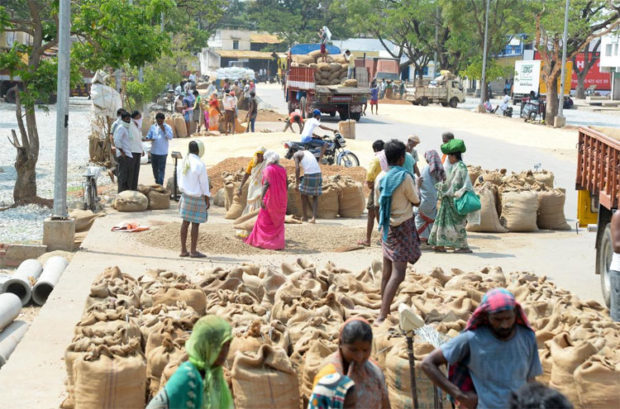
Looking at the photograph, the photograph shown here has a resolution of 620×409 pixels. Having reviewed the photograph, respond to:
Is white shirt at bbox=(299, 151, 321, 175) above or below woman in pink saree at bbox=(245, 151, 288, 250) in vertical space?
above

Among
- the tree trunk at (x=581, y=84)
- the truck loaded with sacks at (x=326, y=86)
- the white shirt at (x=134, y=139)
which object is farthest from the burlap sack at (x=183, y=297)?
the tree trunk at (x=581, y=84)

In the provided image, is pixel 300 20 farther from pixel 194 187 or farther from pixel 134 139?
pixel 194 187

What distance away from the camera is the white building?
61.6 metres

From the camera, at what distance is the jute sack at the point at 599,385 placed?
594 cm

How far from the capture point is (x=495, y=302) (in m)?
4.27

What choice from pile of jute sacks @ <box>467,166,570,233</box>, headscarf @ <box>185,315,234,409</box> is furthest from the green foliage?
headscarf @ <box>185,315,234,409</box>

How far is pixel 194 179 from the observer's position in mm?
11266

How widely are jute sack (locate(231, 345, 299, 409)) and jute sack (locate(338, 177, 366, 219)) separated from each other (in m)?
8.86

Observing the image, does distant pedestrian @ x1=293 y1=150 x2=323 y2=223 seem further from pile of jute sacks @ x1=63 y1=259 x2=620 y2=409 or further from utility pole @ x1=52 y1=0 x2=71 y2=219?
pile of jute sacks @ x1=63 y1=259 x2=620 y2=409

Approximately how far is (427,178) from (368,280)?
278 centimetres

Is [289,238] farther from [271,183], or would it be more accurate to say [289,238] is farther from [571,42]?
[571,42]

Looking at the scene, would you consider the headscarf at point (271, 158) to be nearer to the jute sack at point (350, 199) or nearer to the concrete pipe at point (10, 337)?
the jute sack at point (350, 199)

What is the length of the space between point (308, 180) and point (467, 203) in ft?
9.81

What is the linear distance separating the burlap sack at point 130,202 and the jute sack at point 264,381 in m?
9.34
